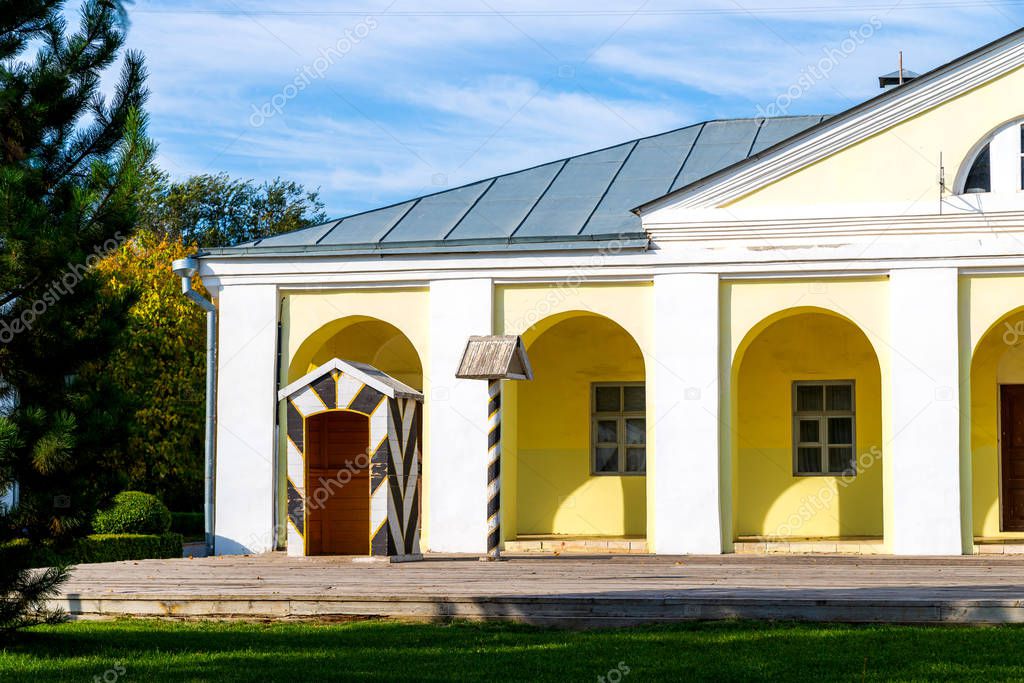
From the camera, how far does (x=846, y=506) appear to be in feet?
62.9

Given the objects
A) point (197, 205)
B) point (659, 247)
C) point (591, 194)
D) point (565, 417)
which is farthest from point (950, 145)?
point (197, 205)

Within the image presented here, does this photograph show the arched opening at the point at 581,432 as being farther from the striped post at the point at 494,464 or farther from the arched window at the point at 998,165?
the arched window at the point at 998,165

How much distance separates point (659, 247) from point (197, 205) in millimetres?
35375

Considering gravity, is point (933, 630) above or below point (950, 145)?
below

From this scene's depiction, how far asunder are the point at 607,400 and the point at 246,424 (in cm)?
540

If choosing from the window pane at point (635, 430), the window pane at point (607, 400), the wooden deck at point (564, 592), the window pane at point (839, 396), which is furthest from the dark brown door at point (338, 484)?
the window pane at point (839, 396)

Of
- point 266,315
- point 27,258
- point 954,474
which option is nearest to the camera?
point 27,258

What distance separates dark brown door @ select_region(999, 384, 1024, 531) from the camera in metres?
18.8

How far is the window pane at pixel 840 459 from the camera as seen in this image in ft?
63.5

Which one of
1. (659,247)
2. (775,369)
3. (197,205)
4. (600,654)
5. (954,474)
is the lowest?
Answer: (600,654)

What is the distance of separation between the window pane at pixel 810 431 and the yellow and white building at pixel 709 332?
53mm

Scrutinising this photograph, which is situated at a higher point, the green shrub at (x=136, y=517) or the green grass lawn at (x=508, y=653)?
the green shrub at (x=136, y=517)

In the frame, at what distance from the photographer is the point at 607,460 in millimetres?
20141

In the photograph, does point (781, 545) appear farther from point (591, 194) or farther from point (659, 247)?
point (591, 194)
